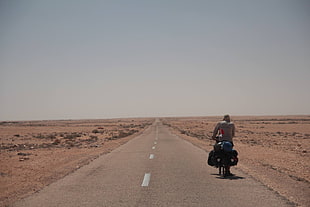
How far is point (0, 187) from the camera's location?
1094cm

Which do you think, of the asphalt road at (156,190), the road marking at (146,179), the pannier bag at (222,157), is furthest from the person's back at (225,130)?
the road marking at (146,179)

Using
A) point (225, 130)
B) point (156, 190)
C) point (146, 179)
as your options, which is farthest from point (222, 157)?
point (156, 190)

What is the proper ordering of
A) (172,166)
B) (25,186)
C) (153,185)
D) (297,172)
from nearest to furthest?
(153,185) → (25,186) → (297,172) → (172,166)

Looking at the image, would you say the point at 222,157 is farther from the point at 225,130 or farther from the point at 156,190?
the point at 156,190

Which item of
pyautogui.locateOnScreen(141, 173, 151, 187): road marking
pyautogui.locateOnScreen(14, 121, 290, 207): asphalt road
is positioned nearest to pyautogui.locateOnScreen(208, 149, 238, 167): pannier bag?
pyautogui.locateOnScreen(14, 121, 290, 207): asphalt road

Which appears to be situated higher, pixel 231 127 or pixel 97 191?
pixel 231 127

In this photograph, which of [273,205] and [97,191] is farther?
[97,191]

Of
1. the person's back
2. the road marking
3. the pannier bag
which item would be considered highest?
the person's back

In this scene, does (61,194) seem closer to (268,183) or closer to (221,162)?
(221,162)

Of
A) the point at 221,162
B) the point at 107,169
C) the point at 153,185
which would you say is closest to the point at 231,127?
the point at 221,162

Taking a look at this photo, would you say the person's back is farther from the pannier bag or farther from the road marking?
the road marking

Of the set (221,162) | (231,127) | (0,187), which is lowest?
(0,187)

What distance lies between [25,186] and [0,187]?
3.22 ft

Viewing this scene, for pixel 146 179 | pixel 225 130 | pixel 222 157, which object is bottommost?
pixel 146 179
